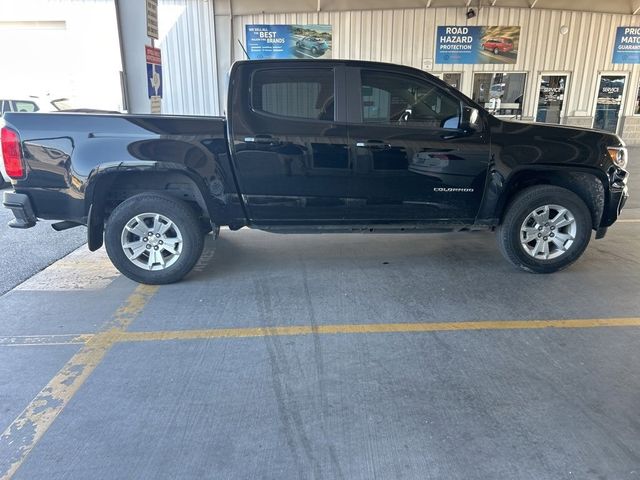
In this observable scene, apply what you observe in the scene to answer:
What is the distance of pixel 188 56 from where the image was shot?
14.9 metres

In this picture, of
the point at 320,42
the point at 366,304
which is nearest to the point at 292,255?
the point at 366,304

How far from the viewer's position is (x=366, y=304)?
13.9 feet

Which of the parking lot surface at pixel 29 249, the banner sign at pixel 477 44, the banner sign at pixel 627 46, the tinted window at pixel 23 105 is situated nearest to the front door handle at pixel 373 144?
the parking lot surface at pixel 29 249

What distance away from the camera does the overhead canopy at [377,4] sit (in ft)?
47.3

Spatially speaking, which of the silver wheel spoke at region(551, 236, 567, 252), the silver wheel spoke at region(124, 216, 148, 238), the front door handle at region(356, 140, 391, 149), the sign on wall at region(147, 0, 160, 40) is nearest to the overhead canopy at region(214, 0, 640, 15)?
the sign on wall at region(147, 0, 160, 40)

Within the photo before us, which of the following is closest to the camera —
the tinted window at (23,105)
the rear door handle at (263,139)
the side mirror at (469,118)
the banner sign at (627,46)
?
the rear door handle at (263,139)

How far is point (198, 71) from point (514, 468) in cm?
1499

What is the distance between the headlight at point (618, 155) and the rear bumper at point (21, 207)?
558 centimetres

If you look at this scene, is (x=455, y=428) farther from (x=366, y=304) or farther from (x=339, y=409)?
(x=366, y=304)

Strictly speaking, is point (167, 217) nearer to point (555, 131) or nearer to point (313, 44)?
point (555, 131)

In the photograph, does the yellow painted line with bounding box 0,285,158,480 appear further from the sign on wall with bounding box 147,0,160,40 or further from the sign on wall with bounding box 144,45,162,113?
the sign on wall with bounding box 147,0,160,40

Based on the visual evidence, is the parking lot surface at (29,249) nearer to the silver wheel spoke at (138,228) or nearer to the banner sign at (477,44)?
the silver wheel spoke at (138,228)

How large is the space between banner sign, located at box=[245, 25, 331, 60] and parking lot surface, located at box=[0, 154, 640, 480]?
1146 centimetres

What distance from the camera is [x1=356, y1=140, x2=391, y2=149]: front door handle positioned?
454 centimetres
